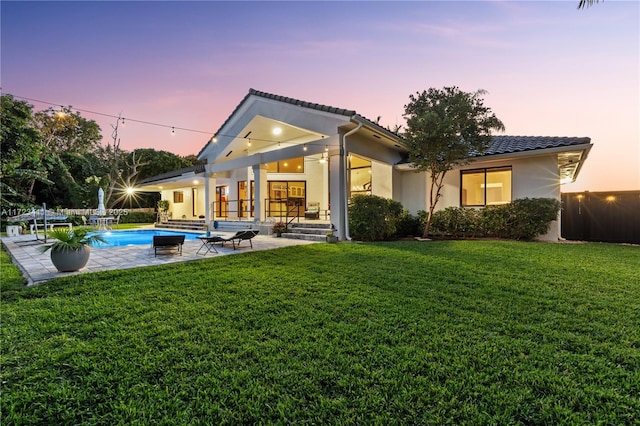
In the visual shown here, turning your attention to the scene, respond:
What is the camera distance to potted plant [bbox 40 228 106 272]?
19.6 ft

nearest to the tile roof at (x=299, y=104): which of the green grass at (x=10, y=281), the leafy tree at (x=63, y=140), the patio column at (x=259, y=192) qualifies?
the patio column at (x=259, y=192)

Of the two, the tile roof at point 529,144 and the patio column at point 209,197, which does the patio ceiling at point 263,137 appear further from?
the tile roof at point 529,144

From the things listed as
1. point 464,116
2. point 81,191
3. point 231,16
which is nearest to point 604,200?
point 464,116

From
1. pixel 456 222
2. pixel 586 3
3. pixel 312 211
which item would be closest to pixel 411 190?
pixel 456 222

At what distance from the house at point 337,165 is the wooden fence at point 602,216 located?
145cm

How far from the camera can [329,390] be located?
234 centimetres

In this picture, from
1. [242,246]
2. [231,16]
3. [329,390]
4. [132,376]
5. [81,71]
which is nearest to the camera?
[329,390]

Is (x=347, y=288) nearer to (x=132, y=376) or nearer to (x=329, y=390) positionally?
(x=329, y=390)

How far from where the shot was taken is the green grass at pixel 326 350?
2133 millimetres

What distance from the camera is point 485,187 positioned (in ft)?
40.6

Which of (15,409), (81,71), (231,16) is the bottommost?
(15,409)

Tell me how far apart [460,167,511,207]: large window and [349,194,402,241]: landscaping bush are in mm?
4174

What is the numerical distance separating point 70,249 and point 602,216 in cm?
1691

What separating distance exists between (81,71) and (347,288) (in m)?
14.4
